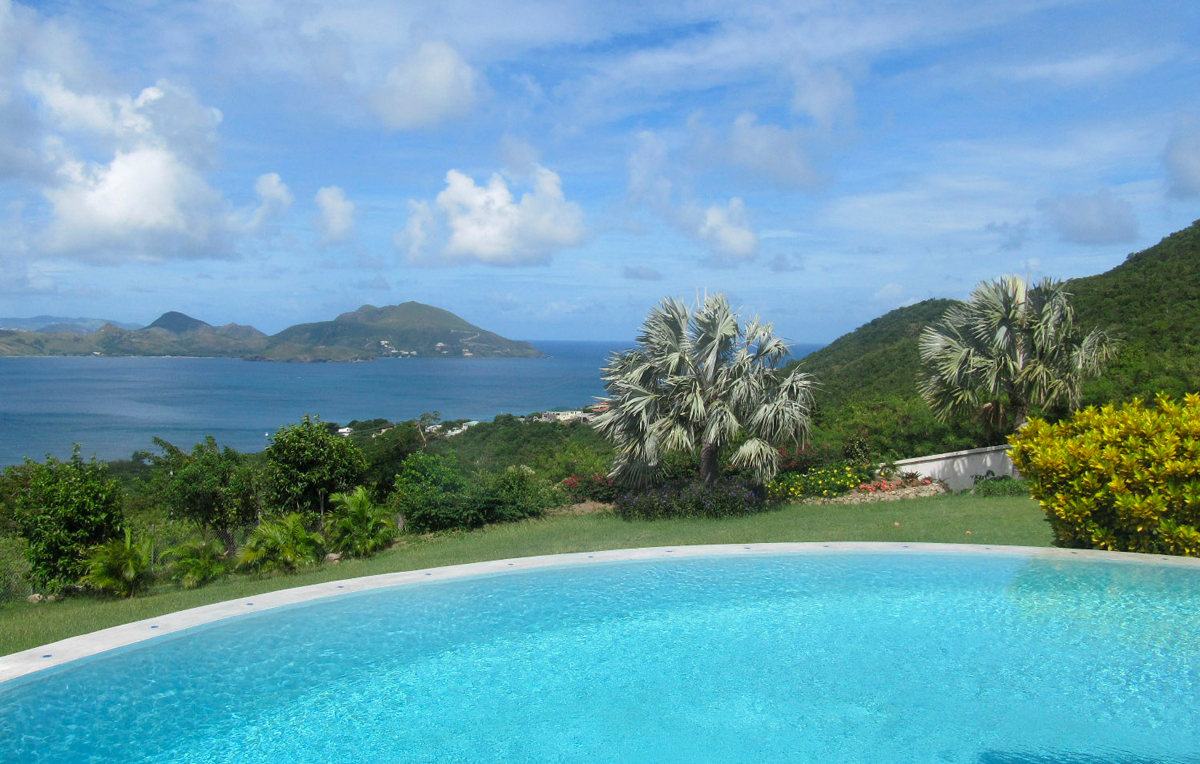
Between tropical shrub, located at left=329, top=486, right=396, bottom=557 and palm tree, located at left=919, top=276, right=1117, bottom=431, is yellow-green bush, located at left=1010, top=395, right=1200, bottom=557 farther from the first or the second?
tropical shrub, located at left=329, top=486, right=396, bottom=557

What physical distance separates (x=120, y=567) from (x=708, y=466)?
891 cm

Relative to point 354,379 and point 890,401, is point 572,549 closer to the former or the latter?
point 890,401

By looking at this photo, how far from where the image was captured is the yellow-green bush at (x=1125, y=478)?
8.41 metres

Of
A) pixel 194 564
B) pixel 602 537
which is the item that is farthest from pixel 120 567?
pixel 602 537

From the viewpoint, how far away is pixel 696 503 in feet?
42.1

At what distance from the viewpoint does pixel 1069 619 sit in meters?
7.46

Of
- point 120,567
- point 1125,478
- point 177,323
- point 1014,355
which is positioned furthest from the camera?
point 177,323

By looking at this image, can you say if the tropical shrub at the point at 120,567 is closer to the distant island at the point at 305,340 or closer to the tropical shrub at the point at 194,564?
the tropical shrub at the point at 194,564

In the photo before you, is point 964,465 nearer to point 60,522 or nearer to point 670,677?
point 670,677

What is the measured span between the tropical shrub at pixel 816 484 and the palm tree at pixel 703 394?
3.93 feet

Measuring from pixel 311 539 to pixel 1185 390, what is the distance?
15.1m

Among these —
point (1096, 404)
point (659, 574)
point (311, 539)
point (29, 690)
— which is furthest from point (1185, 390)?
point (29, 690)

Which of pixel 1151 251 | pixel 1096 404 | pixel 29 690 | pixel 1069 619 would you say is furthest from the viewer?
pixel 1151 251

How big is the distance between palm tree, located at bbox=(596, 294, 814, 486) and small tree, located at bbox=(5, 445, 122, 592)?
24.4 feet
